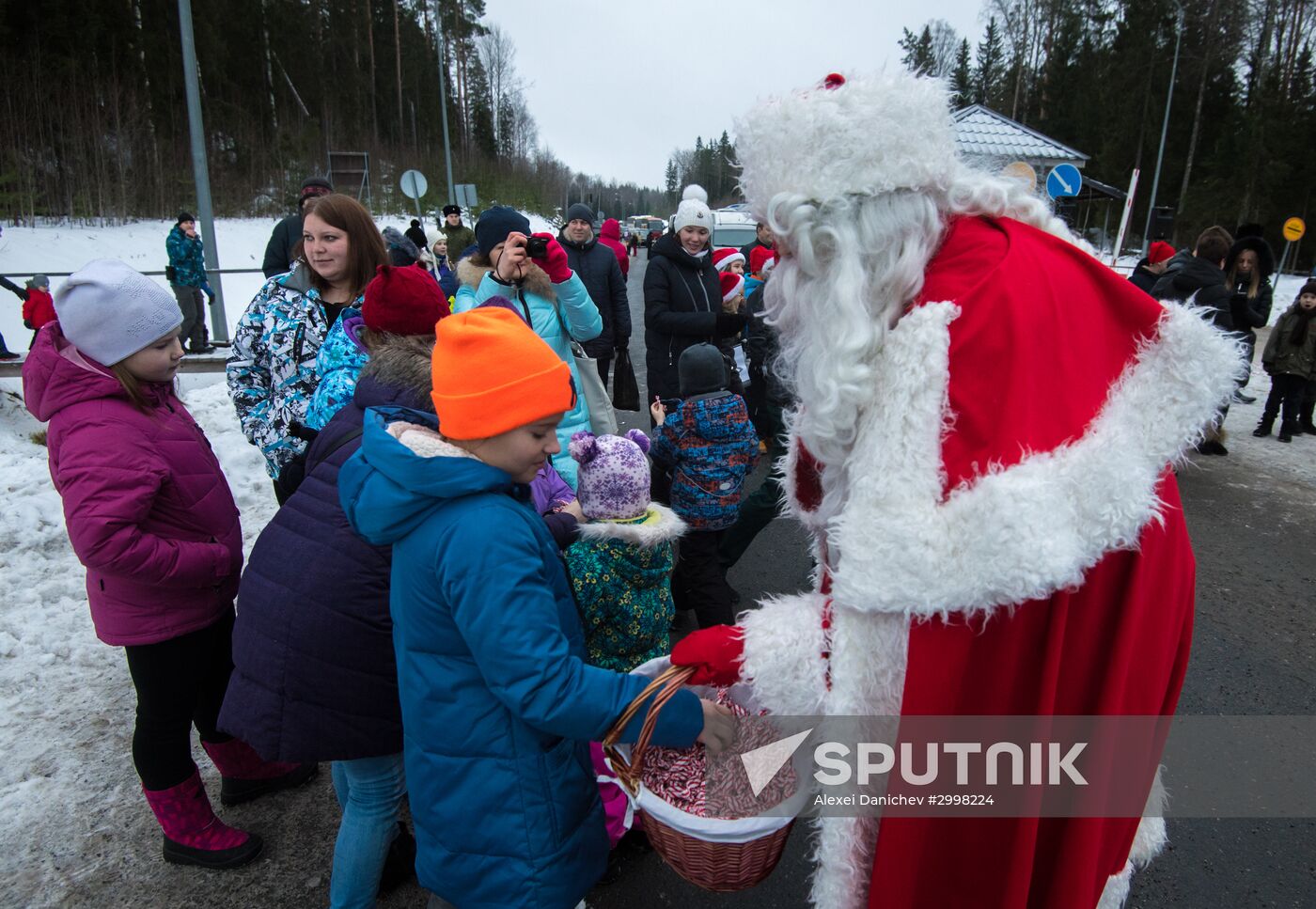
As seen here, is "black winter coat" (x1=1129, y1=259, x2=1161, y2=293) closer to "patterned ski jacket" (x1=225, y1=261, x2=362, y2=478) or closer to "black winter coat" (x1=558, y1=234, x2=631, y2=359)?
"black winter coat" (x1=558, y1=234, x2=631, y2=359)

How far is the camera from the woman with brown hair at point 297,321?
301 cm

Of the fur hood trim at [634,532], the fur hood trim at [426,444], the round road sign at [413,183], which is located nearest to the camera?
the fur hood trim at [426,444]

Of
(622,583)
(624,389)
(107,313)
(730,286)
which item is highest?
(107,313)

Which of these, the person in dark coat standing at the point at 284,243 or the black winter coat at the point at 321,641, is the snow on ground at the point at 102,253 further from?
the black winter coat at the point at 321,641

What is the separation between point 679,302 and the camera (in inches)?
224

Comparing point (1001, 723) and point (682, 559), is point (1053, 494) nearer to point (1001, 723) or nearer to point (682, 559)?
point (1001, 723)

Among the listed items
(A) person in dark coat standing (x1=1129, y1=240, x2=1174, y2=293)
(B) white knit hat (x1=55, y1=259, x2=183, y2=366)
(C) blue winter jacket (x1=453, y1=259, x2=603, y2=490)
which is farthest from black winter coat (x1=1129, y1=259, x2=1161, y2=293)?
(B) white knit hat (x1=55, y1=259, x2=183, y2=366)

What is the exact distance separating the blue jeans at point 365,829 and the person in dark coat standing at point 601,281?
4.35 m

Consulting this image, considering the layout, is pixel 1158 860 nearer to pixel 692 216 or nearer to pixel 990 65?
pixel 692 216

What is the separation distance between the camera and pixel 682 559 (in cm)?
385

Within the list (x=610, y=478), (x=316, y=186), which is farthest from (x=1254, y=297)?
(x=316, y=186)

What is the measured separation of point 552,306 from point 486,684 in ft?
8.89

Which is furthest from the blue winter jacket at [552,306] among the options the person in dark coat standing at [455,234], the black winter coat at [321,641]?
the person in dark coat standing at [455,234]

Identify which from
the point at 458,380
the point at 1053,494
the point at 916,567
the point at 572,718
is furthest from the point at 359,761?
the point at 1053,494
